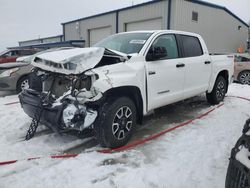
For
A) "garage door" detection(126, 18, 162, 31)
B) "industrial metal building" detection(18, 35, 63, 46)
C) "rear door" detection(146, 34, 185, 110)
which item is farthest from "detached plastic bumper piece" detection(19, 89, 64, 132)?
"industrial metal building" detection(18, 35, 63, 46)

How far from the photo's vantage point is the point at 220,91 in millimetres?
6574

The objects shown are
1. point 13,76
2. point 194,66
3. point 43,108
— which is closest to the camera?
point 43,108

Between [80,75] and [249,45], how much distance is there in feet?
77.9

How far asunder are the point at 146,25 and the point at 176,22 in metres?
2.38

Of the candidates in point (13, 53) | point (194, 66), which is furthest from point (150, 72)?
point (13, 53)

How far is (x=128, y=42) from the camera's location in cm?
445

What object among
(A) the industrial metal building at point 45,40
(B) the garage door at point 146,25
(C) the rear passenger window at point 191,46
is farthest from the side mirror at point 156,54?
(A) the industrial metal building at point 45,40

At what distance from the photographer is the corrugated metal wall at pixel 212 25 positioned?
14.4m

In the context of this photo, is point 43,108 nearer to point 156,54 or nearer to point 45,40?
point 156,54

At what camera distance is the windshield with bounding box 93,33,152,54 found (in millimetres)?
4203

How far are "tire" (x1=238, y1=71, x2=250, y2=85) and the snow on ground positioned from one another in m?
6.98

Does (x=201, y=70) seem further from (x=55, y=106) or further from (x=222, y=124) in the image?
(x=55, y=106)

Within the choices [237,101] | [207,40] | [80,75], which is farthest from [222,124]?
[207,40]

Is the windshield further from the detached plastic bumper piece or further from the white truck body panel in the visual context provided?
the detached plastic bumper piece
